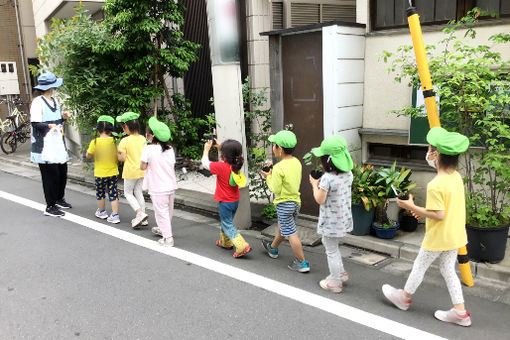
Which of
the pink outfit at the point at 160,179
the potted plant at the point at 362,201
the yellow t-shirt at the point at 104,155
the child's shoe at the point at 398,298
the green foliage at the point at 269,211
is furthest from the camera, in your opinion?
the green foliage at the point at 269,211

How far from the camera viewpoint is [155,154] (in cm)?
541

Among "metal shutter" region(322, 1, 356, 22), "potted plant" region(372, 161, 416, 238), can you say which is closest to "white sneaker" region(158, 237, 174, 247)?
"potted plant" region(372, 161, 416, 238)

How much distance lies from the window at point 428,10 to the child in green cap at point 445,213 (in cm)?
266

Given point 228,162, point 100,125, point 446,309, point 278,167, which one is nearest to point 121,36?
point 100,125

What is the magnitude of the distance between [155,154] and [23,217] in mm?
3105

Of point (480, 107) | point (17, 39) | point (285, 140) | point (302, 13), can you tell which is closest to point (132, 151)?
point (285, 140)

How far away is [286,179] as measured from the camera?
4.57m

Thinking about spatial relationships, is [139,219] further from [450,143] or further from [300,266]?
[450,143]

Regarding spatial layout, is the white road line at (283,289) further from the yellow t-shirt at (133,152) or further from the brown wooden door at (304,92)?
the brown wooden door at (304,92)

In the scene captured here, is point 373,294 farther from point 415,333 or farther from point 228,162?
point 228,162

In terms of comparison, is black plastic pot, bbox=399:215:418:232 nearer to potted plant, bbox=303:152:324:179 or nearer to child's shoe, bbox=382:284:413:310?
potted plant, bbox=303:152:324:179

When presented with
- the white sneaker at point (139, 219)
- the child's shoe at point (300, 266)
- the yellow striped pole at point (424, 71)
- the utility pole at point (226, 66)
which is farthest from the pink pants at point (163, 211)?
the yellow striped pole at point (424, 71)

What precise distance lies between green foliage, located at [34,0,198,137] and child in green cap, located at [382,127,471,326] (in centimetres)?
635

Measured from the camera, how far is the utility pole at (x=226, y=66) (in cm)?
573
